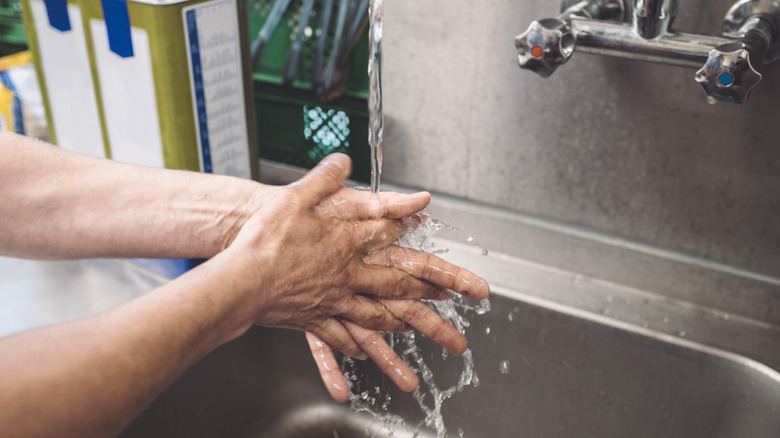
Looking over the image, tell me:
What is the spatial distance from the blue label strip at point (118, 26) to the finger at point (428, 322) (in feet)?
1.43

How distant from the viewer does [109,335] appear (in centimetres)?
45

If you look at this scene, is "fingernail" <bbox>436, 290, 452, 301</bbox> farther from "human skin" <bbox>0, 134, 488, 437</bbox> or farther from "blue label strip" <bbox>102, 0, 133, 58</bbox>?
"blue label strip" <bbox>102, 0, 133, 58</bbox>

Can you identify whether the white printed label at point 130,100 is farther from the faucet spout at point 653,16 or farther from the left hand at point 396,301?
the faucet spout at point 653,16

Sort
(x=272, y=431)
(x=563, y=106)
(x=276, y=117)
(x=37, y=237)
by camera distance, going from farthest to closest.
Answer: (x=276, y=117) → (x=272, y=431) → (x=563, y=106) → (x=37, y=237)

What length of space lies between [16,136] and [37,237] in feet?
0.38

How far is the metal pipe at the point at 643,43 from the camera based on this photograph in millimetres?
598

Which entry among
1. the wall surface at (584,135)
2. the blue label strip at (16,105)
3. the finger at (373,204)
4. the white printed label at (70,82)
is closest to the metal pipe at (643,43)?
the wall surface at (584,135)

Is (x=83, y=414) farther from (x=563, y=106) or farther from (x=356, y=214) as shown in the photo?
(x=563, y=106)

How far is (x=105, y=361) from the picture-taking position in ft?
1.45

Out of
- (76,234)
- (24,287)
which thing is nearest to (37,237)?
(76,234)

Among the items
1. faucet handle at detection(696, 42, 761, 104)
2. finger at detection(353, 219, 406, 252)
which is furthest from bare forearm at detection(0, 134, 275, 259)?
faucet handle at detection(696, 42, 761, 104)

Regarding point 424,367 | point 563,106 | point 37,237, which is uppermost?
point 563,106

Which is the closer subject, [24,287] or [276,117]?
[24,287]

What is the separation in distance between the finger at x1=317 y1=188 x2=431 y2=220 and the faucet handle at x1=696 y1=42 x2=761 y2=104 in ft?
0.96
